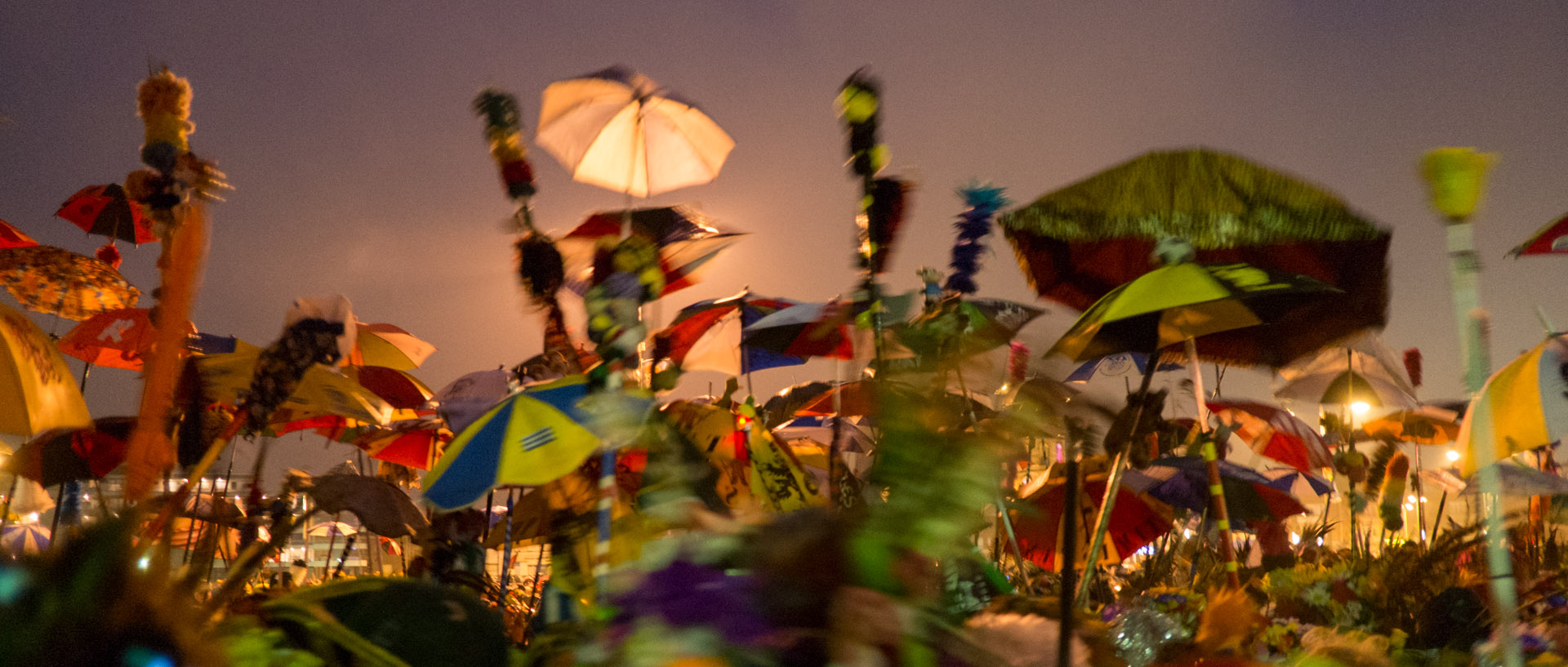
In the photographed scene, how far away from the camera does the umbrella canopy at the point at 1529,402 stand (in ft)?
8.73

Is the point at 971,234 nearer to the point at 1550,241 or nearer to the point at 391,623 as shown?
the point at 391,623

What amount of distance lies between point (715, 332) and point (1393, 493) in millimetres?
5972

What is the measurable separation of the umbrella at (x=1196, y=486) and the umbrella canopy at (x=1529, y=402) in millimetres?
2997

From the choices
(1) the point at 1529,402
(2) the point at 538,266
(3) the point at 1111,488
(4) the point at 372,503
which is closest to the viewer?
(3) the point at 1111,488

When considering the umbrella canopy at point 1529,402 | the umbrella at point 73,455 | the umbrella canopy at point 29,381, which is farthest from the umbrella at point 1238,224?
the umbrella at point 73,455

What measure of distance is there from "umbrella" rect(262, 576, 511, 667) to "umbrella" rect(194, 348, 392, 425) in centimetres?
240

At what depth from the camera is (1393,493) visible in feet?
25.7

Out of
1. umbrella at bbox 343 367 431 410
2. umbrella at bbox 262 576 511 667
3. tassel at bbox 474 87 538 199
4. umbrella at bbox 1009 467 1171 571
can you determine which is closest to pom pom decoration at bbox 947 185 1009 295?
tassel at bbox 474 87 538 199

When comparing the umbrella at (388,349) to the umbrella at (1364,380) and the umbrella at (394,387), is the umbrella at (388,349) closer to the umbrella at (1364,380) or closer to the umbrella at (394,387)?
the umbrella at (394,387)

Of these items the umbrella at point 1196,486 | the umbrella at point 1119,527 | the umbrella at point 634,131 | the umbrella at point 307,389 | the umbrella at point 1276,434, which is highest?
the umbrella at point 634,131

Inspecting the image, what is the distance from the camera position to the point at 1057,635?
1.28 m

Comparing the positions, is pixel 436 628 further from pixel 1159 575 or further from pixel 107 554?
pixel 1159 575

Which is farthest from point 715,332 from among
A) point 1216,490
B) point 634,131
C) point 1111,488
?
point 1111,488

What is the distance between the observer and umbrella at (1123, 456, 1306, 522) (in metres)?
5.85
